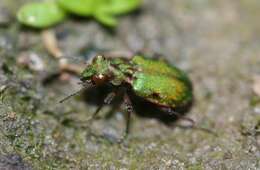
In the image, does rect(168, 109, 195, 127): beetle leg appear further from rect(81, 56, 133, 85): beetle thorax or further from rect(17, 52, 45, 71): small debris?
rect(17, 52, 45, 71): small debris

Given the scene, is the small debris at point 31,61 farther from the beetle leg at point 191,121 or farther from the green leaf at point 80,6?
the beetle leg at point 191,121

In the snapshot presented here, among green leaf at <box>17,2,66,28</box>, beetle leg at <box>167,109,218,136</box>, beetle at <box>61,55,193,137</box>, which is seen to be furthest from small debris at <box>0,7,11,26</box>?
beetle leg at <box>167,109,218,136</box>

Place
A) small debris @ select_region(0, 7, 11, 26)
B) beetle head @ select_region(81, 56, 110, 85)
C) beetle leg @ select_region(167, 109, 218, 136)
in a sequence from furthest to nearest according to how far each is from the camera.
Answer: small debris @ select_region(0, 7, 11, 26)
beetle leg @ select_region(167, 109, 218, 136)
beetle head @ select_region(81, 56, 110, 85)

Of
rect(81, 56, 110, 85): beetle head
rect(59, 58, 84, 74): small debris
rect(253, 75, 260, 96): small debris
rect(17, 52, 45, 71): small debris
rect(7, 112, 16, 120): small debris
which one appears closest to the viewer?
rect(7, 112, 16, 120): small debris

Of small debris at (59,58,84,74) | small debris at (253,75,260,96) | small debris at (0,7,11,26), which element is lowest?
small debris at (0,7,11,26)

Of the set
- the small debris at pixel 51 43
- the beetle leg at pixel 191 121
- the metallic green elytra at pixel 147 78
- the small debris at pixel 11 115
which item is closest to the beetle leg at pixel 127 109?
the metallic green elytra at pixel 147 78

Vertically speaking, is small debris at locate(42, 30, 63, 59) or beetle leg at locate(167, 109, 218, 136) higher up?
beetle leg at locate(167, 109, 218, 136)

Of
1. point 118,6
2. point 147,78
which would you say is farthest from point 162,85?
point 118,6

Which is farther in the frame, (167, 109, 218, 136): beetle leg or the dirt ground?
(167, 109, 218, 136): beetle leg
